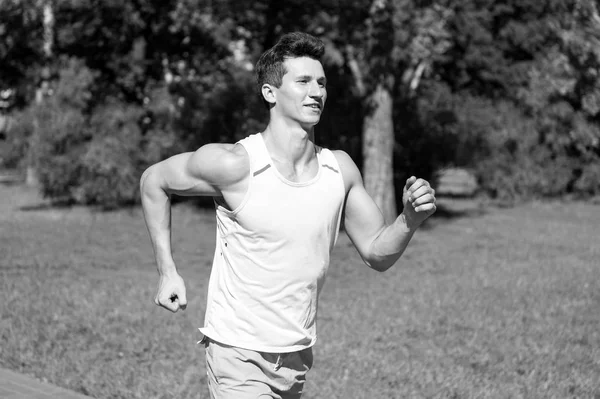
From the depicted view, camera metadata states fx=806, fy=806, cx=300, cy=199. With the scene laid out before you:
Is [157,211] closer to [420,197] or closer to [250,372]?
[250,372]

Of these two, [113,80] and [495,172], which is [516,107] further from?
[113,80]

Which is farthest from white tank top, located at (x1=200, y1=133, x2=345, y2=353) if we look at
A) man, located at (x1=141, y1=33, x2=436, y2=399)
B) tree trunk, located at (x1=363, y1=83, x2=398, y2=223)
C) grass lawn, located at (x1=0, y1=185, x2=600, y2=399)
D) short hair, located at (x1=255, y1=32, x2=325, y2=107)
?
tree trunk, located at (x1=363, y1=83, x2=398, y2=223)

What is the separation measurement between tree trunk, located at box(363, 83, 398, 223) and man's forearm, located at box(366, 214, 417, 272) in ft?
41.9

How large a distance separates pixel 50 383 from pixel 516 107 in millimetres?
22234

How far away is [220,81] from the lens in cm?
2209

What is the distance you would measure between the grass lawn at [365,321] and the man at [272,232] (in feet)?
8.97

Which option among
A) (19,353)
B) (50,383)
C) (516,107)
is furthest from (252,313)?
(516,107)

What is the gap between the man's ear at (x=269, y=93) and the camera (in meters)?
3.02

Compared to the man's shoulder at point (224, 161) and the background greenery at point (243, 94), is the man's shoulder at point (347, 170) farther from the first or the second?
the background greenery at point (243, 94)

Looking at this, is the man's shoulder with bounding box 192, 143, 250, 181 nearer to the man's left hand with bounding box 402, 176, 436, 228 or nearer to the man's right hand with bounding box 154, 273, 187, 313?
the man's right hand with bounding box 154, 273, 187, 313

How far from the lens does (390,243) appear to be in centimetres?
301

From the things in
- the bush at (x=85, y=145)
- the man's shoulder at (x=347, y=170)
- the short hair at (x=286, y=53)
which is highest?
the short hair at (x=286, y=53)

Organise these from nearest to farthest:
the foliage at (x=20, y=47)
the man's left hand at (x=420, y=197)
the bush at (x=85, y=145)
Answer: the man's left hand at (x=420, y=197), the bush at (x=85, y=145), the foliage at (x=20, y=47)

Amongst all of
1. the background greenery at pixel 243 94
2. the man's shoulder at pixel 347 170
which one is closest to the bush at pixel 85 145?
the background greenery at pixel 243 94
